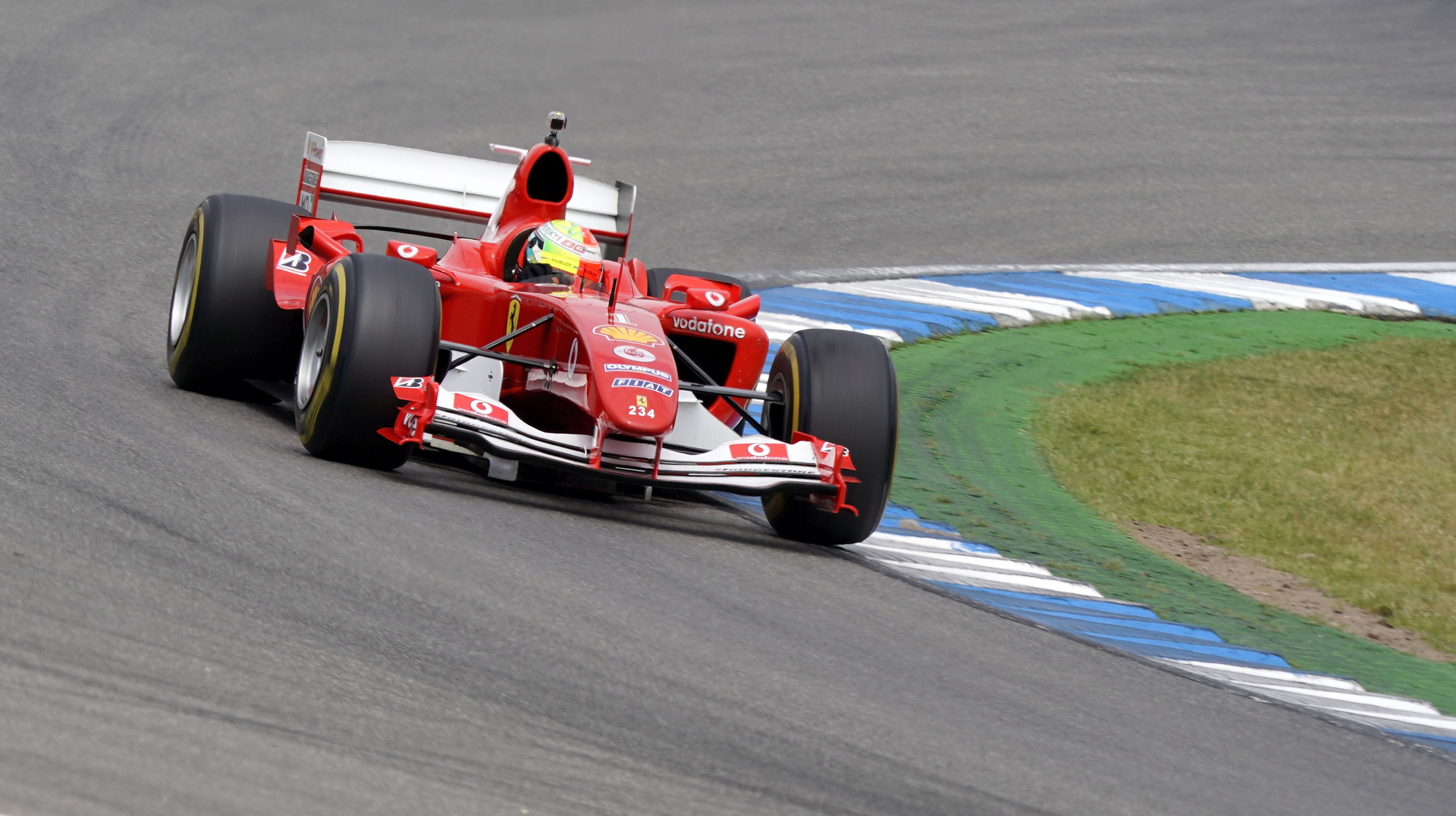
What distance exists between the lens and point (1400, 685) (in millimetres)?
6609

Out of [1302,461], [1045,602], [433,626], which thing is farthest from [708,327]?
[1302,461]

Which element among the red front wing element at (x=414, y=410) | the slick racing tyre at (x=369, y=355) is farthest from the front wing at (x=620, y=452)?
the slick racing tyre at (x=369, y=355)

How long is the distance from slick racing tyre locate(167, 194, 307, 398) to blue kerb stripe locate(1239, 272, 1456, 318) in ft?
32.3

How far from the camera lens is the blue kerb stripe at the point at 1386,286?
15031 mm

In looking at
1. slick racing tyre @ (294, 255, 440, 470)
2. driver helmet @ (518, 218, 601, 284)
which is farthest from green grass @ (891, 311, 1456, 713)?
slick racing tyre @ (294, 255, 440, 470)

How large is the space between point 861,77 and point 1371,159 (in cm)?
558

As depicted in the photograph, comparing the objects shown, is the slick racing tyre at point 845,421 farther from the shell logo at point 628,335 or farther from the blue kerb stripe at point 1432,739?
the blue kerb stripe at point 1432,739

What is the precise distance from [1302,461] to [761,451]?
4672mm

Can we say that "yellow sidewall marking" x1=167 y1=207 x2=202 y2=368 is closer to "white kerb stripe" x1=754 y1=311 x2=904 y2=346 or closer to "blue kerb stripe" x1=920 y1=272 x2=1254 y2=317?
"white kerb stripe" x1=754 y1=311 x2=904 y2=346

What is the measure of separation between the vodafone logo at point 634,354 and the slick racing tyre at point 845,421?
0.74 m

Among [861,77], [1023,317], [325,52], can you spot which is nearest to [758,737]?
[1023,317]

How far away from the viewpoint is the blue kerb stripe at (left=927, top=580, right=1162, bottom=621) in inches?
271

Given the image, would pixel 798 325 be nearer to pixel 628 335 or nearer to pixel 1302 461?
pixel 1302 461

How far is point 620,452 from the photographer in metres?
6.74
